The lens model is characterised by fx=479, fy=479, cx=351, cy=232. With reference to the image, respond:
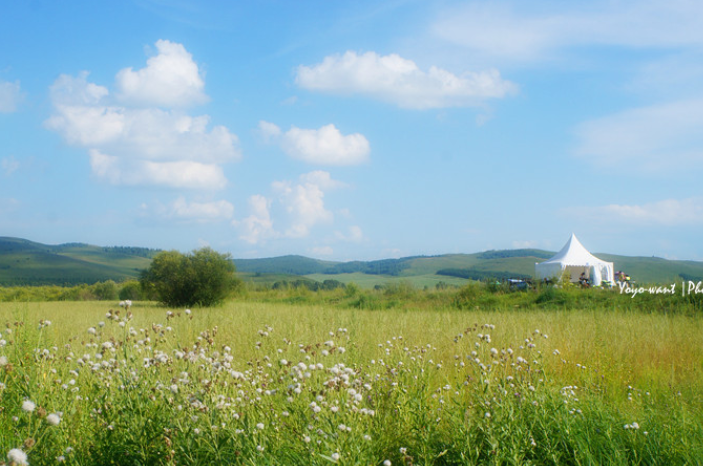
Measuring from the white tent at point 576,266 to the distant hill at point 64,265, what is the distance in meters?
50.9

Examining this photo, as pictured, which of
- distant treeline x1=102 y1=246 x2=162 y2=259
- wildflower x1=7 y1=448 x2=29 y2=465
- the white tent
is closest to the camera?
wildflower x1=7 y1=448 x2=29 y2=465

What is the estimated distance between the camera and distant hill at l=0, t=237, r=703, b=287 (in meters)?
68.0

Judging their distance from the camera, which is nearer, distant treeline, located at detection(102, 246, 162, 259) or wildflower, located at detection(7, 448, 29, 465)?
wildflower, located at detection(7, 448, 29, 465)

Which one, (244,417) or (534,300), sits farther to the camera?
(534,300)

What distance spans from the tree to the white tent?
640 inches

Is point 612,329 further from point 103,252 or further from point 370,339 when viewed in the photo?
point 103,252

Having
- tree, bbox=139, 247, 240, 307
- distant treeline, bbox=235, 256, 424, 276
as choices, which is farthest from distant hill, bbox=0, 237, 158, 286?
tree, bbox=139, 247, 240, 307

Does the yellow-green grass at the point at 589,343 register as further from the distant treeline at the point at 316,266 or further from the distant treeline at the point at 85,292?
the distant treeline at the point at 316,266

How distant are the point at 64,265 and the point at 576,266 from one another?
296ft

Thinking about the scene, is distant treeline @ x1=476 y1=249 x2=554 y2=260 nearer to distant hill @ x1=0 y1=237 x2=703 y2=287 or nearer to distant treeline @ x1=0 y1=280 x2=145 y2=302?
distant hill @ x1=0 y1=237 x2=703 y2=287

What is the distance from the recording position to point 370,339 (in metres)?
7.79

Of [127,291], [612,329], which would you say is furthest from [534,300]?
[127,291]

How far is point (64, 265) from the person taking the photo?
3477 inches

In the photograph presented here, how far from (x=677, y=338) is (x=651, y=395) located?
3.77 meters
